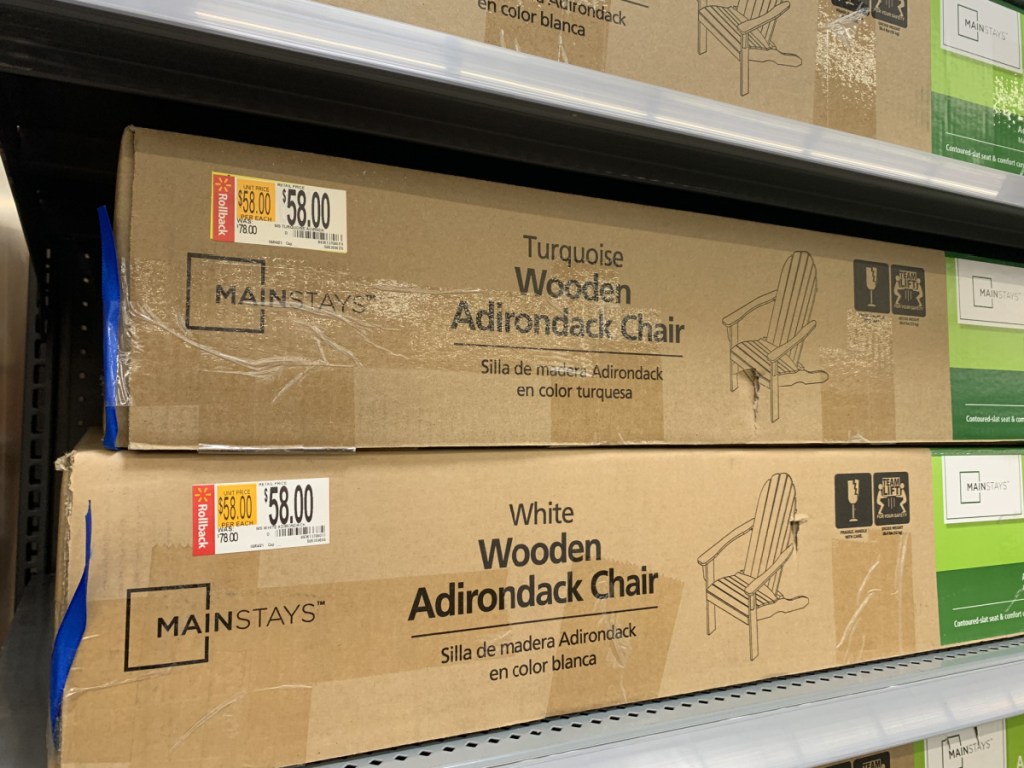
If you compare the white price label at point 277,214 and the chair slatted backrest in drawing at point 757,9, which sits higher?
the chair slatted backrest in drawing at point 757,9

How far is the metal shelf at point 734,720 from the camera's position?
56cm

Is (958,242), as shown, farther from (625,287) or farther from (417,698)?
(417,698)

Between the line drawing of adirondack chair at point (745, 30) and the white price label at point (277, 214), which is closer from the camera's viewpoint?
the white price label at point (277, 214)

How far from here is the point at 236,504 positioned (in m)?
0.52

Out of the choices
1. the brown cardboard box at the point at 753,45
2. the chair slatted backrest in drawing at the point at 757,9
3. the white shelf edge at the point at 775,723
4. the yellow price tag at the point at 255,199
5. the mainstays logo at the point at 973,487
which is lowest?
the white shelf edge at the point at 775,723

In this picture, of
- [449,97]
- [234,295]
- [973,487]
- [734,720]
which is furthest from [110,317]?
[973,487]

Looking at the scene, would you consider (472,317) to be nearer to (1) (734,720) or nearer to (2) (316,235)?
(2) (316,235)

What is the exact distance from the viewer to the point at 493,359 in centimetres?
62

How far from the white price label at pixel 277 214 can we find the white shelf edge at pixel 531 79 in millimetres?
99

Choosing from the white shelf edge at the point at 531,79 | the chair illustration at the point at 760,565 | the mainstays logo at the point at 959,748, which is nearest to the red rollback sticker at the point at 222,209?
the white shelf edge at the point at 531,79

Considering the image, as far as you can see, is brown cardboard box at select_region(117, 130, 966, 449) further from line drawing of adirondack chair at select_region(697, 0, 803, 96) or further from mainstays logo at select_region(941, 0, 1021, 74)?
mainstays logo at select_region(941, 0, 1021, 74)

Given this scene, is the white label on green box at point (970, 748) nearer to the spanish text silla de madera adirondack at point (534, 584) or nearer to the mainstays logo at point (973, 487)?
the mainstays logo at point (973, 487)

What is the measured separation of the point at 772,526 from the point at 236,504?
50 centimetres

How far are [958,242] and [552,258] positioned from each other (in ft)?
2.59
